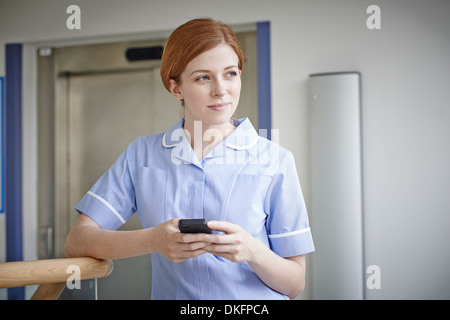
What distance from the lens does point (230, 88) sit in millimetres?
559

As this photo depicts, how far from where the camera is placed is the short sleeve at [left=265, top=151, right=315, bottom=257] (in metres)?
0.57

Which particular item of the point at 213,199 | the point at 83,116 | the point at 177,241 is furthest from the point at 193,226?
the point at 83,116

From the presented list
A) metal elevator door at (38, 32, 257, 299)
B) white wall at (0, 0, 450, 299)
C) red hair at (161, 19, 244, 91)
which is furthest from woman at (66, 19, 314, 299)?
metal elevator door at (38, 32, 257, 299)

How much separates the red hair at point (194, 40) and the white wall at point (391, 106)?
1.75 feet

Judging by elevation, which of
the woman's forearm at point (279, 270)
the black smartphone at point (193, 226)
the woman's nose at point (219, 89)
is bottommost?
the woman's forearm at point (279, 270)

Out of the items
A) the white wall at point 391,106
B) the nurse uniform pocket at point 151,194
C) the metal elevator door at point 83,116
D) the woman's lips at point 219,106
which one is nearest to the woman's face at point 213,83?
the woman's lips at point 219,106

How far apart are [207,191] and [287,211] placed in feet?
0.38

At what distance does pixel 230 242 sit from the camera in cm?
47

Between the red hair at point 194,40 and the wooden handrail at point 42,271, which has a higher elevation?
the red hair at point 194,40

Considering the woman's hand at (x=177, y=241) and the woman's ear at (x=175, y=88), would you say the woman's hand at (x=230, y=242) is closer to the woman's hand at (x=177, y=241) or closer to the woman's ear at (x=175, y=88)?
the woman's hand at (x=177, y=241)

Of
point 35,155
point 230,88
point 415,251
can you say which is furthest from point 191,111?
point 35,155

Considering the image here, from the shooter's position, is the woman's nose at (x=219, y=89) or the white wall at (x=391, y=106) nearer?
the woman's nose at (x=219, y=89)

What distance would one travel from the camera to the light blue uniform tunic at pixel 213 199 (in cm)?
57

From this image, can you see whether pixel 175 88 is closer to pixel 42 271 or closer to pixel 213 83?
pixel 213 83
